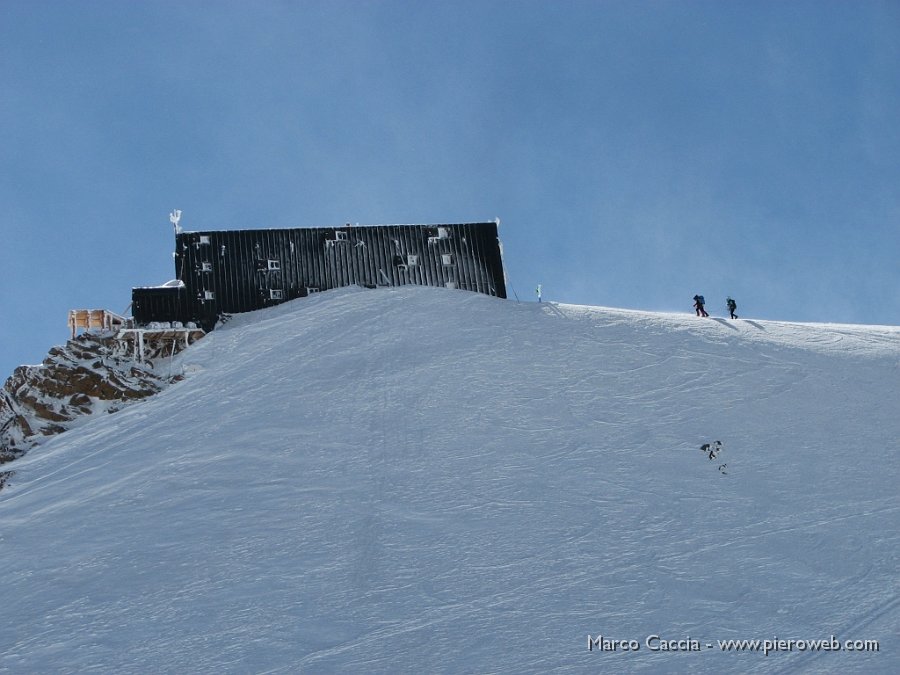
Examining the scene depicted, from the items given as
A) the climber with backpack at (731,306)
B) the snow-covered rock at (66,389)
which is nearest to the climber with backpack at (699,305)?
the climber with backpack at (731,306)

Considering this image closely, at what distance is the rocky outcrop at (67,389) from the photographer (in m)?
27.7

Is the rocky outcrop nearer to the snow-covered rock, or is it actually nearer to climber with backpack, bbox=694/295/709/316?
the snow-covered rock

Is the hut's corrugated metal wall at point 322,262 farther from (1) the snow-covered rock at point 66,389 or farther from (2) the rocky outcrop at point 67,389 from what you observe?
(1) the snow-covered rock at point 66,389

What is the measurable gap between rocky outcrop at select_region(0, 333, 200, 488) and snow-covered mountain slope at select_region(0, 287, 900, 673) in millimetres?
1616

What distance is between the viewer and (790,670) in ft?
40.2

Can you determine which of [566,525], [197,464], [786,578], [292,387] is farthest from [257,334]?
[786,578]

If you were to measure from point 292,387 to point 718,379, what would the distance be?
34.7 ft

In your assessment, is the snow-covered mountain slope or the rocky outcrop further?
the rocky outcrop

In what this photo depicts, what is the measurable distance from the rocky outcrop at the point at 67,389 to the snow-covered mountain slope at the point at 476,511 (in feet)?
5.30

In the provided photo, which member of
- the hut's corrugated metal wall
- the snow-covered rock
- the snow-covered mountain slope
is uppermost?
the hut's corrugated metal wall

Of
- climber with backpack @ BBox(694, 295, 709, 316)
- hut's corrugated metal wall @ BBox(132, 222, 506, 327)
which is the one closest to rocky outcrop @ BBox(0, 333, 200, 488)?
hut's corrugated metal wall @ BBox(132, 222, 506, 327)

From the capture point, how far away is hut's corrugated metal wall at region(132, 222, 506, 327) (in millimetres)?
37000

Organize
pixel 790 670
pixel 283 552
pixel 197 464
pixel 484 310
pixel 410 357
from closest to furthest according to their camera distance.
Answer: pixel 790 670
pixel 283 552
pixel 197 464
pixel 410 357
pixel 484 310

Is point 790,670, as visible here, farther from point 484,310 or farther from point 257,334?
point 257,334
